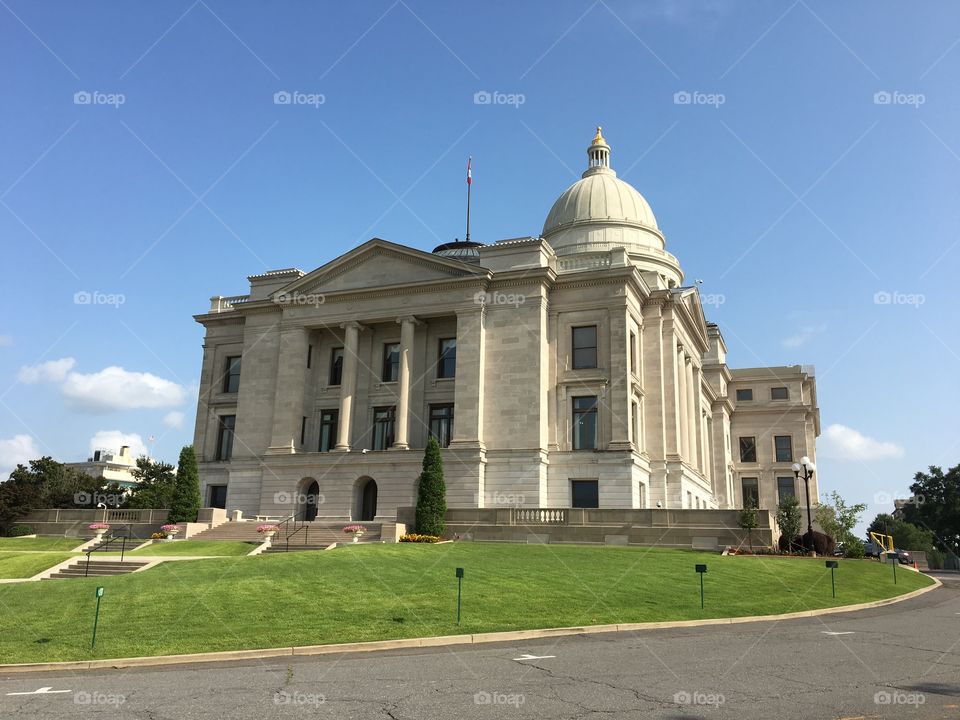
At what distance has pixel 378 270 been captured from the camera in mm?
50312

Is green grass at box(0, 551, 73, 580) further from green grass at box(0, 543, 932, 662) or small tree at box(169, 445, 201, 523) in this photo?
small tree at box(169, 445, 201, 523)

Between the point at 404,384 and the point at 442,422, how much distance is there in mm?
3464

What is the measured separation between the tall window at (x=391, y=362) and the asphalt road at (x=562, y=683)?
1364 inches

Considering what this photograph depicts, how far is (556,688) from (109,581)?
57.7ft

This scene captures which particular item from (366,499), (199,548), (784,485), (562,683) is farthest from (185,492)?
(784,485)

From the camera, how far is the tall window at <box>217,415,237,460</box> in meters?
54.0

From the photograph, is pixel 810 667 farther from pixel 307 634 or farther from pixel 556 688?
pixel 307 634

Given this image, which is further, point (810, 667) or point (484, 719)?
point (810, 667)

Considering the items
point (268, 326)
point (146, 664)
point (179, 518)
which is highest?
point (268, 326)

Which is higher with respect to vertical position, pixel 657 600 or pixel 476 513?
pixel 476 513

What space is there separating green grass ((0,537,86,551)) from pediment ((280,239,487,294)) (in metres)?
20.0

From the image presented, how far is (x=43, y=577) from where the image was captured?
2970 centimetres

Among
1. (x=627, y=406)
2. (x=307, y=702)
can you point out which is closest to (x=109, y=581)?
(x=307, y=702)

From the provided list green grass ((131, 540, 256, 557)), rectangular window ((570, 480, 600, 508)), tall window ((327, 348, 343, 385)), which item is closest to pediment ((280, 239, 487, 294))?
tall window ((327, 348, 343, 385))
